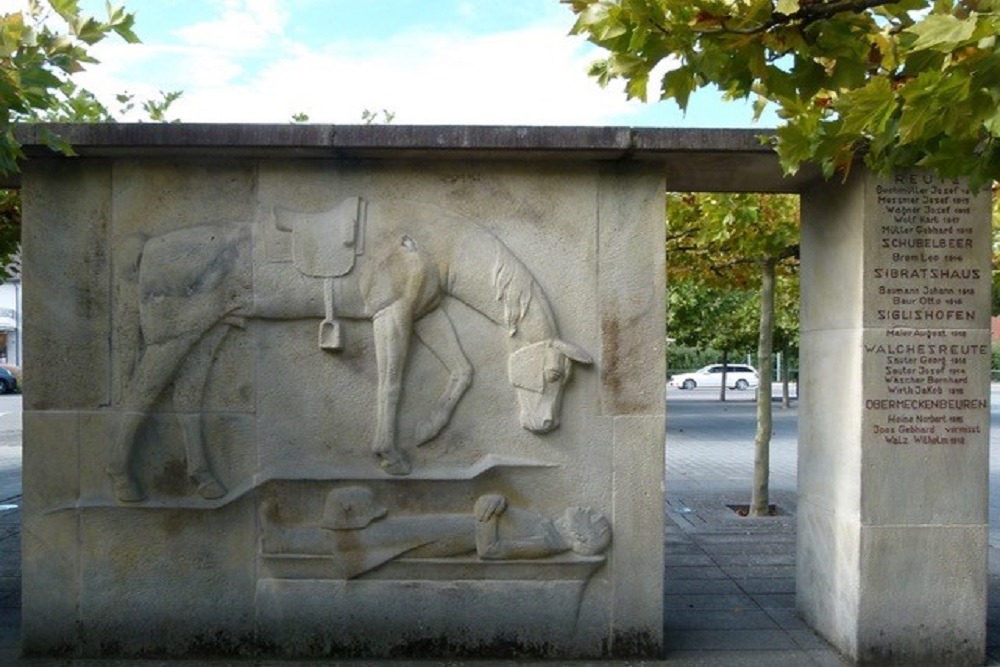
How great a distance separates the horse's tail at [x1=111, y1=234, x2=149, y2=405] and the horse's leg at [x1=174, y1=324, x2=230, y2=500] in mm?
306

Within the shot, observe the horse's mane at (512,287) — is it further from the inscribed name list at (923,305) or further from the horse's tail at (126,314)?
the horse's tail at (126,314)

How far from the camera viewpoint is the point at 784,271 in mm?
11562

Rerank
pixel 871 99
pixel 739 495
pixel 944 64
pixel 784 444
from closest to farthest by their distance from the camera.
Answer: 1. pixel 871 99
2. pixel 944 64
3. pixel 739 495
4. pixel 784 444

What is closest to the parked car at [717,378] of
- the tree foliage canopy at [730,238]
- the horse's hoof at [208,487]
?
the tree foliage canopy at [730,238]

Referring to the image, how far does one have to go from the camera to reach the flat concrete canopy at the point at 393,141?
5031 millimetres

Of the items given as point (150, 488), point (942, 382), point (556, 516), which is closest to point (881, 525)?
point (942, 382)

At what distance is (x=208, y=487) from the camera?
5223mm

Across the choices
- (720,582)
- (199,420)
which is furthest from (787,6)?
(720,582)

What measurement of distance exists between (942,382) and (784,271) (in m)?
6.55

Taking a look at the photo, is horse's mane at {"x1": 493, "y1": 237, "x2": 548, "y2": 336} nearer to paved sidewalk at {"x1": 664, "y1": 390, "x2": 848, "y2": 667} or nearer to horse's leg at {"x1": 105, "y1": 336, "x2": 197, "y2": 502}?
horse's leg at {"x1": 105, "y1": 336, "x2": 197, "y2": 502}

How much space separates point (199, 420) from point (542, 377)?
195cm

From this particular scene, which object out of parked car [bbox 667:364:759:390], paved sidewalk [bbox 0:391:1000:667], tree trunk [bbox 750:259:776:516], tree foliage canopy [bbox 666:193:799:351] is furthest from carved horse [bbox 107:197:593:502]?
parked car [bbox 667:364:759:390]

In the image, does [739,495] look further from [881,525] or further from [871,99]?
[871,99]

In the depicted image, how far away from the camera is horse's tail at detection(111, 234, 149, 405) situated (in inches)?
207
